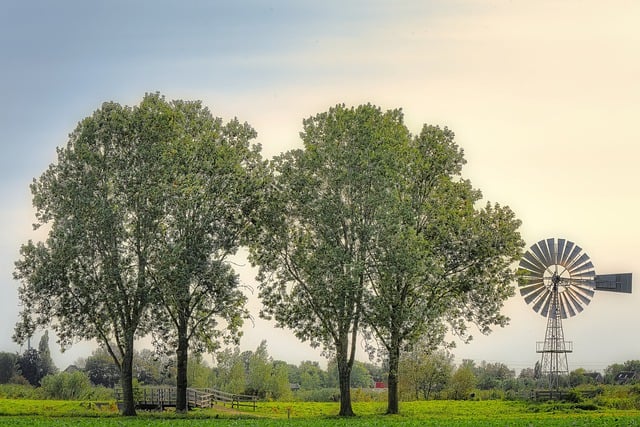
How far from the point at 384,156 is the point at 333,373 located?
87.7 meters

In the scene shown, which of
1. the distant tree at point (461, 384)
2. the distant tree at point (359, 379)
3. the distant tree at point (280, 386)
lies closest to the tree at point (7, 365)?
the distant tree at point (280, 386)

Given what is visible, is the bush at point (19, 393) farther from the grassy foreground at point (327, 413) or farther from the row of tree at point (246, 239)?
the row of tree at point (246, 239)

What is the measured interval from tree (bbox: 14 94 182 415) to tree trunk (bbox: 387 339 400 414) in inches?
711

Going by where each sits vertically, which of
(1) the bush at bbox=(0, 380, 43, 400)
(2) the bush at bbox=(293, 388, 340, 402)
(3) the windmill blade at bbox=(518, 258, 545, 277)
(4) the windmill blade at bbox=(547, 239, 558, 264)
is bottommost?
(2) the bush at bbox=(293, 388, 340, 402)

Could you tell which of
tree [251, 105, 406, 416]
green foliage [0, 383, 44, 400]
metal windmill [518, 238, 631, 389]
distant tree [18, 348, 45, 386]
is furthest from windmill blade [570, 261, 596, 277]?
distant tree [18, 348, 45, 386]

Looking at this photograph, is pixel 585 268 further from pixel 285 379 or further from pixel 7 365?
pixel 7 365

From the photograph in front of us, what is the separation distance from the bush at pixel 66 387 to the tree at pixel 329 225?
3841 centimetres

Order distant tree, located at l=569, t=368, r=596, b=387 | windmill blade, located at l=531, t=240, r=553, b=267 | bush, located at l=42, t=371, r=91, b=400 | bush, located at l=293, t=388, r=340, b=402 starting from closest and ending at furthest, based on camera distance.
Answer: windmill blade, located at l=531, t=240, r=553, b=267, bush, located at l=42, t=371, r=91, b=400, bush, located at l=293, t=388, r=340, b=402, distant tree, located at l=569, t=368, r=596, b=387

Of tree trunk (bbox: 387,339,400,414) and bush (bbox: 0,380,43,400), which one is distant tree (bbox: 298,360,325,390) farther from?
tree trunk (bbox: 387,339,400,414)

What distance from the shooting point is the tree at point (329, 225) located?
5891cm

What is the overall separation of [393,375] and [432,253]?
965 centimetres

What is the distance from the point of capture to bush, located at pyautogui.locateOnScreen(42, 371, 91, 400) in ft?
295

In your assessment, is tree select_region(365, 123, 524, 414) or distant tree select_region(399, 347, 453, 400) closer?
tree select_region(365, 123, 524, 414)

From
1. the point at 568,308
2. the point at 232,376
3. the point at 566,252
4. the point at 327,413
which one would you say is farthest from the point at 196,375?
the point at 566,252
